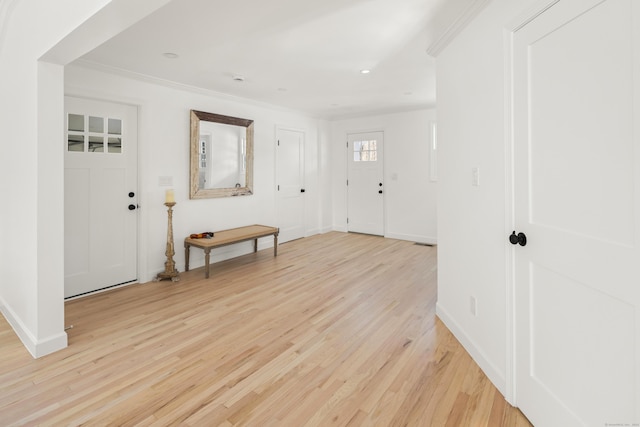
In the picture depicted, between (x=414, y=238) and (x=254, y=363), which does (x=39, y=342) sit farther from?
(x=414, y=238)

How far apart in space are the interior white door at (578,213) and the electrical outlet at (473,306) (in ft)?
1.45

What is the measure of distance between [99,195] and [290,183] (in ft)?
10.3

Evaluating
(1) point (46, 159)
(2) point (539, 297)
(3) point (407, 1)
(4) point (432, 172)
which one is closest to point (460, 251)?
(2) point (539, 297)

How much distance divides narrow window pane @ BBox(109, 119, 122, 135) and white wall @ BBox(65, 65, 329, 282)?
0.21 metres

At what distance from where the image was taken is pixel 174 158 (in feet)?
13.8

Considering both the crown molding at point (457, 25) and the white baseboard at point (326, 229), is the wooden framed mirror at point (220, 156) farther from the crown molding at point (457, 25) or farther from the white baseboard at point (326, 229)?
the crown molding at point (457, 25)

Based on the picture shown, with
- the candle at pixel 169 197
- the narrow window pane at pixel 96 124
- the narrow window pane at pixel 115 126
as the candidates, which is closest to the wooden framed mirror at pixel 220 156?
the candle at pixel 169 197

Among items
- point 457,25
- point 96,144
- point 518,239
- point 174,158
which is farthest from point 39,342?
point 457,25

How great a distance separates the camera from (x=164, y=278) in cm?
402

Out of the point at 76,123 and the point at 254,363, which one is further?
the point at 76,123

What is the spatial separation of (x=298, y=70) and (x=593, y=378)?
3.55m

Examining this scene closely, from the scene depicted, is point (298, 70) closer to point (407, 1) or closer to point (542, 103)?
point (407, 1)

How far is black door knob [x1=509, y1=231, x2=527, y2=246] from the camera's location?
66.2 inches

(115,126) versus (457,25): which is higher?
(457,25)
